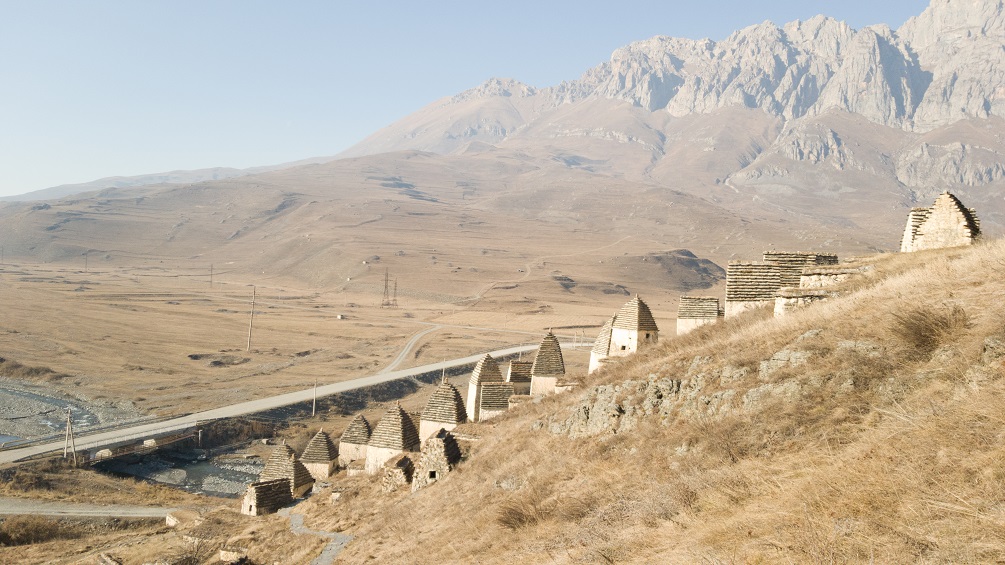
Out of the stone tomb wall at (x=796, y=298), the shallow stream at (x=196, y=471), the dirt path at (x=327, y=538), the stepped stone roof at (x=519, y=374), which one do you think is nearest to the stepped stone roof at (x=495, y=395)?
the stepped stone roof at (x=519, y=374)

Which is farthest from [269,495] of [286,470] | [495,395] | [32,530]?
[32,530]

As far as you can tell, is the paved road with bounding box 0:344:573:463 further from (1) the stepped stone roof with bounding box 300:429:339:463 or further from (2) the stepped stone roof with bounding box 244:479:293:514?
(2) the stepped stone roof with bounding box 244:479:293:514

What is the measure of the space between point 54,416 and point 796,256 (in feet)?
196

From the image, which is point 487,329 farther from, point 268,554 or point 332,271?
point 268,554

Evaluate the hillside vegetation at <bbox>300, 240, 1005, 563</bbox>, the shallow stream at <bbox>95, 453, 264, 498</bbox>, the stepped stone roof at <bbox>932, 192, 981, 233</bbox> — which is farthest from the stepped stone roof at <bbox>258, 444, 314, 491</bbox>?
the stepped stone roof at <bbox>932, 192, 981, 233</bbox>

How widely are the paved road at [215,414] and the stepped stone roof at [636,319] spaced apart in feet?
124

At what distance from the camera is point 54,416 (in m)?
57.6

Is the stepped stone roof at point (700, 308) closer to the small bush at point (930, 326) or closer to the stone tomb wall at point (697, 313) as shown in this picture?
the stone tomb wall at point (697, 313)

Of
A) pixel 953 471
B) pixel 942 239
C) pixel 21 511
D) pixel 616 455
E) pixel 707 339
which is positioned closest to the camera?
pixel 953 471

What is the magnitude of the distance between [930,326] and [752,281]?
11.8 meters

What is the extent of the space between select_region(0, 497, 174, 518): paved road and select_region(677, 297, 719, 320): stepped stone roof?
28535 millimetres

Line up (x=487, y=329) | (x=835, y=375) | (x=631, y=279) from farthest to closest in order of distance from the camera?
1. (x=631, y=279)
2. (x=487, y=329)
3. (x=835, y=375)

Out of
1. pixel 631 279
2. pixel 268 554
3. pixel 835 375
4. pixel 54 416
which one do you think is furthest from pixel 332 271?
pixel 835 375

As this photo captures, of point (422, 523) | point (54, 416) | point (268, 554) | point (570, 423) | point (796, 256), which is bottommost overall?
point (54, 416)
